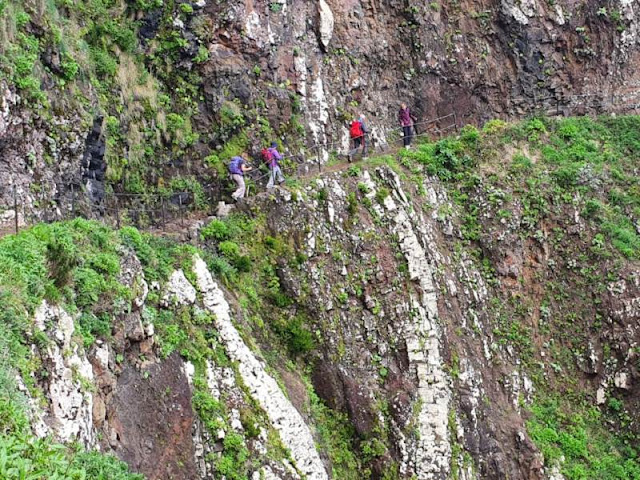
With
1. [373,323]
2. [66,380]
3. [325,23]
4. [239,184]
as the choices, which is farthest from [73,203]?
[325,23]

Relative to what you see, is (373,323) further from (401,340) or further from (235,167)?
(235,167)

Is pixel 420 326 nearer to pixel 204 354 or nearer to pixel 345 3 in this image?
pixel 204 354

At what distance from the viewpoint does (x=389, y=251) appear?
1641cm

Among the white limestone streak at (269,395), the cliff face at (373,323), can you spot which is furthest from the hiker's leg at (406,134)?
the white limestone streak at (269,395)

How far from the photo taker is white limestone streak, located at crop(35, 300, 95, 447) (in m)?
7.47

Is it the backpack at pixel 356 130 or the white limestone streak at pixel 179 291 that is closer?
the white limestone streak at pixel 179 291

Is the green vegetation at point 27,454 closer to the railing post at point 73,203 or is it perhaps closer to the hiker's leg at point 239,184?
the railing post at point 73,203

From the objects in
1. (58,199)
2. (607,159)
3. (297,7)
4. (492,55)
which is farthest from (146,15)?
(607,159)

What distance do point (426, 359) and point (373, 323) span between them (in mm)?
1563

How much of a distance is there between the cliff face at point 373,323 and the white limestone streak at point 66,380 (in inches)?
1.2

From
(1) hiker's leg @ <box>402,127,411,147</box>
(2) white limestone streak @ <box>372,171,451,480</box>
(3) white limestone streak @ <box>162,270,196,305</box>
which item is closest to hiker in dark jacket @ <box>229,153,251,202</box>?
(2) white limestone streak @ <box>372,171,451,480</box>

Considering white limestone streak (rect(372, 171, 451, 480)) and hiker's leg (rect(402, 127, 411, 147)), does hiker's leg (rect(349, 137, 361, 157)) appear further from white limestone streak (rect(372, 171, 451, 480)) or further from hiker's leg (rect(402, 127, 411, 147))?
white limestone streak (rect(372, 171, 451, 480))

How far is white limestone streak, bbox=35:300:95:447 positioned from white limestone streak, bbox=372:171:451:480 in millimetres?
8425

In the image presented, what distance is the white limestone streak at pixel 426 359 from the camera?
1409cm
